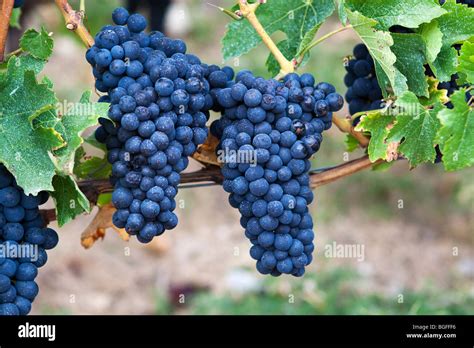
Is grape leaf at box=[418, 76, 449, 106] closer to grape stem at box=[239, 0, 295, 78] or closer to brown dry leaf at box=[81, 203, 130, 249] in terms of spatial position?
grape stem at box=[239, 0, 295, 78]

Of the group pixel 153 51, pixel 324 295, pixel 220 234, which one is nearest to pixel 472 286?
pixel 324 295

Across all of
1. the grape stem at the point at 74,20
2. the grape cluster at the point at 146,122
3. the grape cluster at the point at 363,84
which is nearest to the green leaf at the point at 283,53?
the grape cluster at the point at 363,84

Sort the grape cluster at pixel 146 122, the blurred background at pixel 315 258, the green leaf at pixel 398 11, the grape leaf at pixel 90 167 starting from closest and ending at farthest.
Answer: the grape cluster at pixel 146 122
the green leaf at pixel 398 11
the grape leaf at pixel 90 167
the blurred background at pixel 315 258

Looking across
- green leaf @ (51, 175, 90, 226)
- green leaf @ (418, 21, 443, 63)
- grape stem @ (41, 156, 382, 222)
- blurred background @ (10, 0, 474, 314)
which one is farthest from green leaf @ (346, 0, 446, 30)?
blurred background @ (10, 0, 474, 314)

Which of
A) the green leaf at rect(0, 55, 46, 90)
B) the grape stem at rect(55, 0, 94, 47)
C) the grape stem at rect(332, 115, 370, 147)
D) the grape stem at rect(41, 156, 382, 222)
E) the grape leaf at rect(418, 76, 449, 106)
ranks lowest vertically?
the grape stem at rect(41, 156, 382, 222)

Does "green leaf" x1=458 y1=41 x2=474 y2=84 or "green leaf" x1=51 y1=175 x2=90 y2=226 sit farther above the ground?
"green leaf" x1=458 y1=41 x2=474 y2=84

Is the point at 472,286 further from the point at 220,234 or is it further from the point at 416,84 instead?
the point at 416,84

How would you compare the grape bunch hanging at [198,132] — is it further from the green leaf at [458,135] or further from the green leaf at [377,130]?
the green leaf at [458,135]
